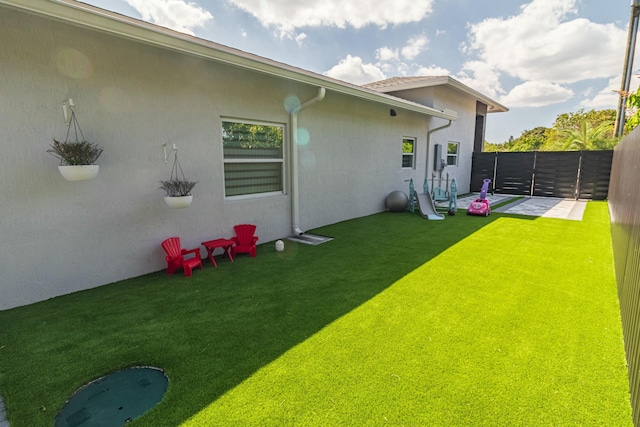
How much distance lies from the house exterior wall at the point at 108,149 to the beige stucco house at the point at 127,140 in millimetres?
12

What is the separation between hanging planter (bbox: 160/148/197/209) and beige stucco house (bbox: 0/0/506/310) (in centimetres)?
9

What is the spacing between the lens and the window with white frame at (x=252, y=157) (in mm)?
5309

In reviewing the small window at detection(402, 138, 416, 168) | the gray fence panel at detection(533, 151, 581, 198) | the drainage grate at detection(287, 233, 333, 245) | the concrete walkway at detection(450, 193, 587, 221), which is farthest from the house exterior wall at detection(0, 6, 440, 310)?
the gray fence panel at detection(533, 151, 581, 198)

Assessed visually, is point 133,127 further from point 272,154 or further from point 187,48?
point 272,154

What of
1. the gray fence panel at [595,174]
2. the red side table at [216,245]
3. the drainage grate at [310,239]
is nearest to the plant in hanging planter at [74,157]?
the red side table at [216,245]

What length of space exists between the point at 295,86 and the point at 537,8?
10.8 m

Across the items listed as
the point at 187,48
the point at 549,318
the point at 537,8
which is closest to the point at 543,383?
the point at 549,318

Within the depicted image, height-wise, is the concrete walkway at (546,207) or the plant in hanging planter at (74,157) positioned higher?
the plant in hanging planter at (74,157)

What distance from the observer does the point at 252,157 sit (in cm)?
569

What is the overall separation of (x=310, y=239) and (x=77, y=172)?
154 inches

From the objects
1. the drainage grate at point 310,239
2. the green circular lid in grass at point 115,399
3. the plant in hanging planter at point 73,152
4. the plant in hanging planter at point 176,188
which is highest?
the plant in hanging planter at point 73,152

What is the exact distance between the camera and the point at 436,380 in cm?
218

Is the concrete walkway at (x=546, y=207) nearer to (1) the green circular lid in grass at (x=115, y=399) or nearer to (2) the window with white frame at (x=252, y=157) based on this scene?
(2) the window with white frame at (x=252, y=157)

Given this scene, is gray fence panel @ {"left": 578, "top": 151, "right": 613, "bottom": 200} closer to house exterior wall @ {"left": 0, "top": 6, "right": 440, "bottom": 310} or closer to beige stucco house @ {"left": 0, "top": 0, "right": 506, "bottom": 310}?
beige stucco house @ {"left": 0, "top": 0, "right": 506, "bottom": 310}
